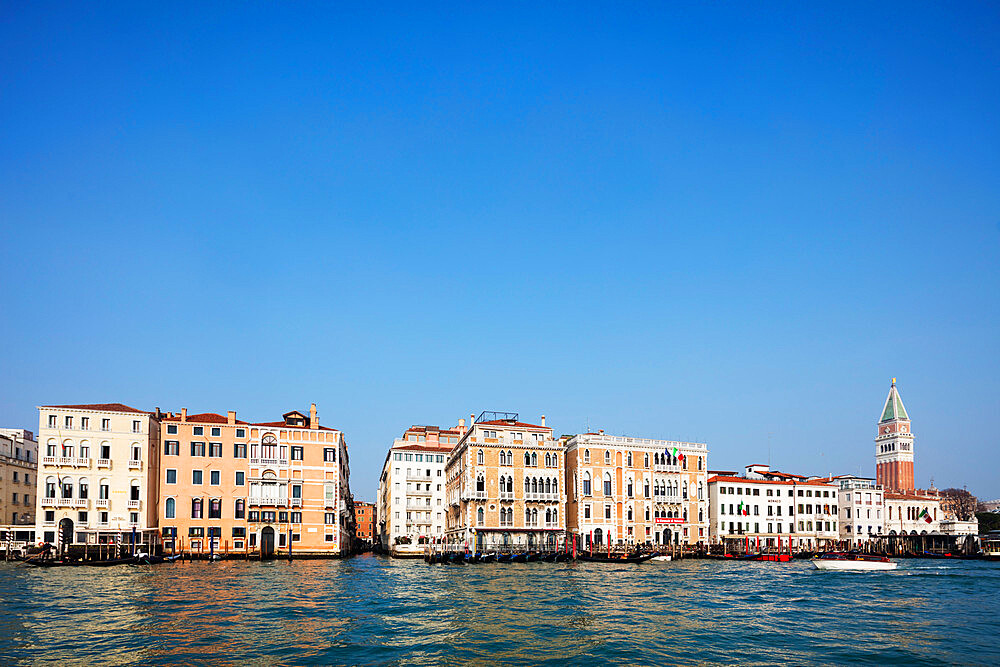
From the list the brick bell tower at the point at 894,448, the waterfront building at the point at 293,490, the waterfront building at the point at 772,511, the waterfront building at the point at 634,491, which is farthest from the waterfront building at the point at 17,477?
the brick bell tower at the point at 894,448

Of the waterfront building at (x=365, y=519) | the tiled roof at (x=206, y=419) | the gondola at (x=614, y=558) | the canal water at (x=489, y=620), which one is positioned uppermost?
the tiled roof at (x=206, y=419)

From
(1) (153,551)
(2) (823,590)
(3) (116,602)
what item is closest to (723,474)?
(2) (823,590)

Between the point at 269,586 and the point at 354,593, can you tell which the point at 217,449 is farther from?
the point at 354,593

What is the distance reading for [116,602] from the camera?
95.9ft

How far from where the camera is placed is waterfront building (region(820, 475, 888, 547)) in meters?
85.6

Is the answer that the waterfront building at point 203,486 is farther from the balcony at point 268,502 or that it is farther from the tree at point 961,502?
the tree at point 961,502

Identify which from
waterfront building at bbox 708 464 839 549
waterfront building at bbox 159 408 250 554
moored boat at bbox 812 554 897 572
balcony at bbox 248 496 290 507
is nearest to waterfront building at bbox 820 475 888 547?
waterfront building at bbox 708 464 839 549

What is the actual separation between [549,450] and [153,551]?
3078 centimetres

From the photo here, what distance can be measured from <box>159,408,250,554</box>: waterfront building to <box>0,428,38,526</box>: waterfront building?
54.4 ft

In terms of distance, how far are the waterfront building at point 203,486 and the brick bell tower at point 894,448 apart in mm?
104680

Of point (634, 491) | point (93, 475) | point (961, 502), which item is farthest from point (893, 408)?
point (93, 475)

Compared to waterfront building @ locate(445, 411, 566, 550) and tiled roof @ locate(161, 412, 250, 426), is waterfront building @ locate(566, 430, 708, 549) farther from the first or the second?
tiled roof @ locate(161, 412, 250, 426)

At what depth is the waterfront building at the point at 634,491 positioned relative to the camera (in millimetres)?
67938

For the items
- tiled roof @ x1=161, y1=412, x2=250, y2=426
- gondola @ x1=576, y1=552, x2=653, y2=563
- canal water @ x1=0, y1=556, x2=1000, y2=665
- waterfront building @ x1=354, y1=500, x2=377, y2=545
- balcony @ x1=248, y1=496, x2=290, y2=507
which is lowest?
waterfront building @ x1=354, y1=500, x2=377, y2=545
